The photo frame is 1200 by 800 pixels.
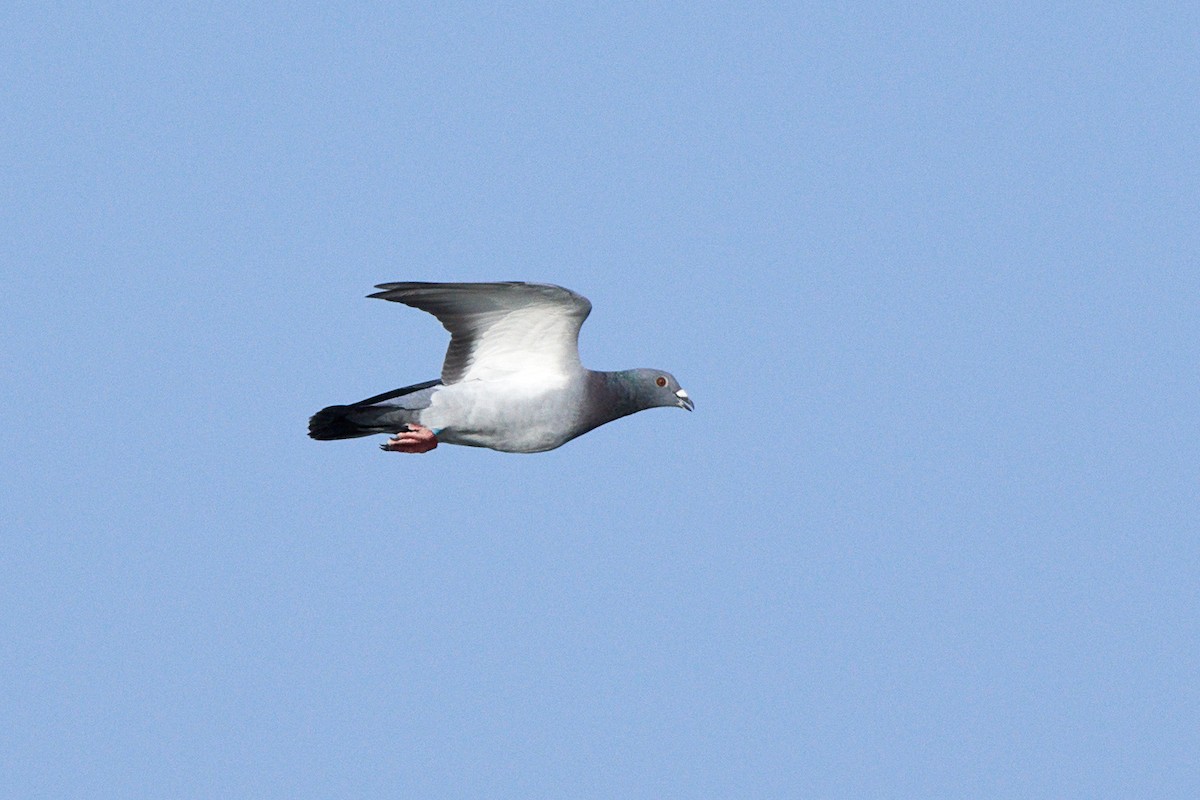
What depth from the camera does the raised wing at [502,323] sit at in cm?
1881

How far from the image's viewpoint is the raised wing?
1881 cm

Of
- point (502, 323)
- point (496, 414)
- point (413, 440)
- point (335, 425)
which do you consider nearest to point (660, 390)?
point (496, 414)

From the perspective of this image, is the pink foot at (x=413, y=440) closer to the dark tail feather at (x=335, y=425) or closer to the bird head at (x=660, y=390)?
the dark tail feather at (x=335, y=425)

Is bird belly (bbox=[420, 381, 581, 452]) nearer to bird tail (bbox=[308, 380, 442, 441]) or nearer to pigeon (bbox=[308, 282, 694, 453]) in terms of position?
pigeon (bbox=[308, 282, 694, 453])

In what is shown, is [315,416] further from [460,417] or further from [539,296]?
[539,296]

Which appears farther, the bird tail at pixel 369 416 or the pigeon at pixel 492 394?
the bird tail at pixel 369 416

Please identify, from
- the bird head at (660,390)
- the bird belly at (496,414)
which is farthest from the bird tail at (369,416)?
the bird head at (660,390)

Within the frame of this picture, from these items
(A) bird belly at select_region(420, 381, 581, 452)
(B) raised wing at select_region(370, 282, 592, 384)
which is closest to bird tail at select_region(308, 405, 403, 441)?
(A) bird belly at select_region(420, 381, 581, 452)

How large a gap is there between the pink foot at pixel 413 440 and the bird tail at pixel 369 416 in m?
0.10

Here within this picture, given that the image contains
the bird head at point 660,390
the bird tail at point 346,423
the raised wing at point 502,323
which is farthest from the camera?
the bird head at point 660,390

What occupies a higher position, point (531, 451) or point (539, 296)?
→ point (539, 296)

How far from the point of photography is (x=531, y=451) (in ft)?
65.7

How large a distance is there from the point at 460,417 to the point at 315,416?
1.48 metres

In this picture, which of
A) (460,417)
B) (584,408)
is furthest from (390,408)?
(584,408)
